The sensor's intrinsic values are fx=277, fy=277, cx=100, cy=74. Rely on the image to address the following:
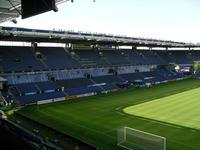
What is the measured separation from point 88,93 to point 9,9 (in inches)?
1443

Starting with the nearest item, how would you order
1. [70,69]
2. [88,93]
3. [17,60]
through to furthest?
[88,93] < [17,60] < [70,69]

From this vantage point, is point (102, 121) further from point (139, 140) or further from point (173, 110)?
point (173, 110)

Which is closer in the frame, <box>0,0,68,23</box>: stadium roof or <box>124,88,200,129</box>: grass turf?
<box>0,0,68,23</box>: stadium roof

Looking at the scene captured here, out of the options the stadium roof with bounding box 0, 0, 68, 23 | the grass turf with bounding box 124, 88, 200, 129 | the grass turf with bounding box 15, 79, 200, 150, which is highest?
the stadium roof with bounding box 0, 0, 68, 23

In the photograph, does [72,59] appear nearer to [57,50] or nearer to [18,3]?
Answer: [57,50]

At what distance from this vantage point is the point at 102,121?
3284cm

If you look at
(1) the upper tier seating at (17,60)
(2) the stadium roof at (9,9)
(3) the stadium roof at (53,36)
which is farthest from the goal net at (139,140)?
(1) the upper tier seating at (17,60)

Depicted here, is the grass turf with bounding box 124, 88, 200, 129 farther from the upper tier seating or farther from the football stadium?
the upper tier seating

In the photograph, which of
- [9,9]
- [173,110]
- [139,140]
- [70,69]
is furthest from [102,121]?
[70,69]

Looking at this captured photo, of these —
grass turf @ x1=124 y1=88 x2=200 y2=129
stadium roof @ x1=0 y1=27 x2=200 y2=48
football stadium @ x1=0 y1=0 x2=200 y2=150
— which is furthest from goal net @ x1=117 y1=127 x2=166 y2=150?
stadium roof @ x1=0 y1=27 x2=200 y2=48

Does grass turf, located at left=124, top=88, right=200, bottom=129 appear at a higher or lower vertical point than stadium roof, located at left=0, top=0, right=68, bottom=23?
lower

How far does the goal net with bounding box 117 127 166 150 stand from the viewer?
2252 centimetres

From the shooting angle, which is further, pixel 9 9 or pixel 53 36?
pixel 53 36

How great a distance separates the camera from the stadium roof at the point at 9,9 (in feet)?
56.6
